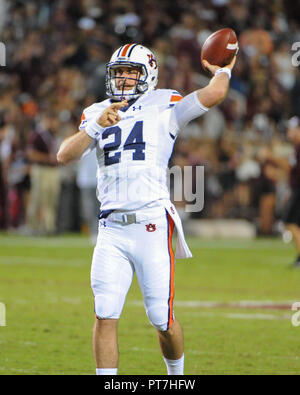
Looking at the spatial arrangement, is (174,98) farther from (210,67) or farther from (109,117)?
(109,117)

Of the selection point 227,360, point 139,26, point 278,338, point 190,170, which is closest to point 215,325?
point 278,338

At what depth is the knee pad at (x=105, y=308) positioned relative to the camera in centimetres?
440

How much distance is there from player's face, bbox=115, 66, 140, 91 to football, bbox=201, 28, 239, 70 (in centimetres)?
38

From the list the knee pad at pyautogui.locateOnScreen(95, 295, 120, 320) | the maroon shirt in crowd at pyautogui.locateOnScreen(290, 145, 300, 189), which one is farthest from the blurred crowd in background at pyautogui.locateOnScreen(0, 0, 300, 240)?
the knee pad at pyautogui.locateOnScreen(95, 295, 120, 320)

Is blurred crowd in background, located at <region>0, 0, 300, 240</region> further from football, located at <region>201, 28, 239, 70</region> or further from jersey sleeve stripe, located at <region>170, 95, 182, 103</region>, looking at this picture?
jersey sleeve stripe, located at <region>170, 95, 182, 103</region>

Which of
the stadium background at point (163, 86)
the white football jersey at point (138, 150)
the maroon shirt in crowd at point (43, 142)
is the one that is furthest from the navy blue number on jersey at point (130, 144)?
the maroon shirt in crowd at point (43, 142)

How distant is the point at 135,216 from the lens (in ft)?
15.0

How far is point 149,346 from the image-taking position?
6148mm

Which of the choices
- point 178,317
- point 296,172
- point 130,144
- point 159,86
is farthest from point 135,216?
point 159,86

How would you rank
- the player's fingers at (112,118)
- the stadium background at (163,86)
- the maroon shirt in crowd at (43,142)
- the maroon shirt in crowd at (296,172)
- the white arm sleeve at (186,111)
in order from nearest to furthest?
1. the player's fingers at (112,118)
2. the white arm sleeve at (186,111)
3. the maroon shirt in crowd at (296,172)
4. the stadium background at (163,86)
5. the maroon shirt in crowd at (43,142)

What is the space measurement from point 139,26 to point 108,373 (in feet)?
46.4

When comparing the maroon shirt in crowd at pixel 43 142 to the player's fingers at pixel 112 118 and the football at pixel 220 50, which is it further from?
the player's fingers at pixel 112 118

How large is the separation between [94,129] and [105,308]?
888mm
